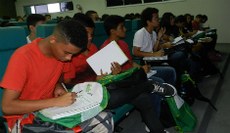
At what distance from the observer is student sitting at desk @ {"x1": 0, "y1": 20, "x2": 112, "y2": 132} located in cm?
115

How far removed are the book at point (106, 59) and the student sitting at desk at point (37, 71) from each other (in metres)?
0.53

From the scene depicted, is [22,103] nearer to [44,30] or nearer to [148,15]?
[44,30]

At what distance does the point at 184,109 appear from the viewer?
227cm

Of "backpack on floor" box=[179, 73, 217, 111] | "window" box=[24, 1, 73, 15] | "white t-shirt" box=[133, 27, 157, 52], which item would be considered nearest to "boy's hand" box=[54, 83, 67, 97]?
"white t-shirt" box=[133, 27, 157, 52]

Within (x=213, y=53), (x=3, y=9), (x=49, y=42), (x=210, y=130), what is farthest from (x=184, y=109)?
(x=3, y=9)

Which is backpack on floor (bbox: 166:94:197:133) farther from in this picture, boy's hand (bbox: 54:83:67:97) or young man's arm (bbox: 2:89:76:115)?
young man's arm (bbox: 2:89:76:115)

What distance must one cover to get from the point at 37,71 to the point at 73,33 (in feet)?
0.97

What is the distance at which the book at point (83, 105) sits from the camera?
3.65 feet

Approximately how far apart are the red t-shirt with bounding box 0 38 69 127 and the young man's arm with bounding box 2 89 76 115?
0.12 ft

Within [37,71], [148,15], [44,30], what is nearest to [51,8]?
[148,15]

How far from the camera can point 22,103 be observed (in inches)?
45.3

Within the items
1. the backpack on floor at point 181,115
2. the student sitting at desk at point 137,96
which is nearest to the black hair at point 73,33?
the student sitting at desk at point 137,96

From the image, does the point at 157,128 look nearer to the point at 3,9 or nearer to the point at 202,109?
the point at 202,109

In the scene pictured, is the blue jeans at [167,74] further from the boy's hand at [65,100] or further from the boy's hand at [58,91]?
the boy's hand at [65,100]
